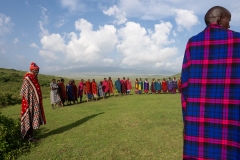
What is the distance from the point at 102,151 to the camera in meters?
5.85

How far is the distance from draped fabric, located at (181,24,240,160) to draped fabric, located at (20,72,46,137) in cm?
573

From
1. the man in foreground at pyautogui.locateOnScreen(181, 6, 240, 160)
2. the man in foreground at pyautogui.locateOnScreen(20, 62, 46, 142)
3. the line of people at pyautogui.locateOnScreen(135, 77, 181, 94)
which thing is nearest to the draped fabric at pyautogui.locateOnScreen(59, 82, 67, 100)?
the man in foreground at pyautogui.locateOnScreen(20, 62, 46, 142)

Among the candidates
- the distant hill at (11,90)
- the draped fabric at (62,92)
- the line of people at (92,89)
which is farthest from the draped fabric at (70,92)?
the distant hill at (11,90)

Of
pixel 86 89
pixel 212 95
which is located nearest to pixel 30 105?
pixel 212 95

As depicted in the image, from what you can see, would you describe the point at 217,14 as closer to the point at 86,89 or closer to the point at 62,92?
the point at 62,92

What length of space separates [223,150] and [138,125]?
626 cm

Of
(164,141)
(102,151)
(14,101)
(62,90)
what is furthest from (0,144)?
(14,101)

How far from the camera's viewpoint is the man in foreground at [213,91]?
2.20 meters

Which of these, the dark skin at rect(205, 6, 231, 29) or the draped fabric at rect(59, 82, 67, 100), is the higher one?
the dark skin at rect(205, 6, 231, 29)

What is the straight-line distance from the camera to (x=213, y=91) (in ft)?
7.54

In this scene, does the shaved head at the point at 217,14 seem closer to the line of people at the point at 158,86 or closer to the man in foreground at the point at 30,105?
the man in foreground at the point at 30,105

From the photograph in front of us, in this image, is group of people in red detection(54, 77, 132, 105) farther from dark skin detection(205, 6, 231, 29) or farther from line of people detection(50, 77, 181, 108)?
dark skin detection(205, 6, 231, 29)

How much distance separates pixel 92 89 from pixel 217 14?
1702 cm

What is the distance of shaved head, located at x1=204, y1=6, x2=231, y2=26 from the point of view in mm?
2463
